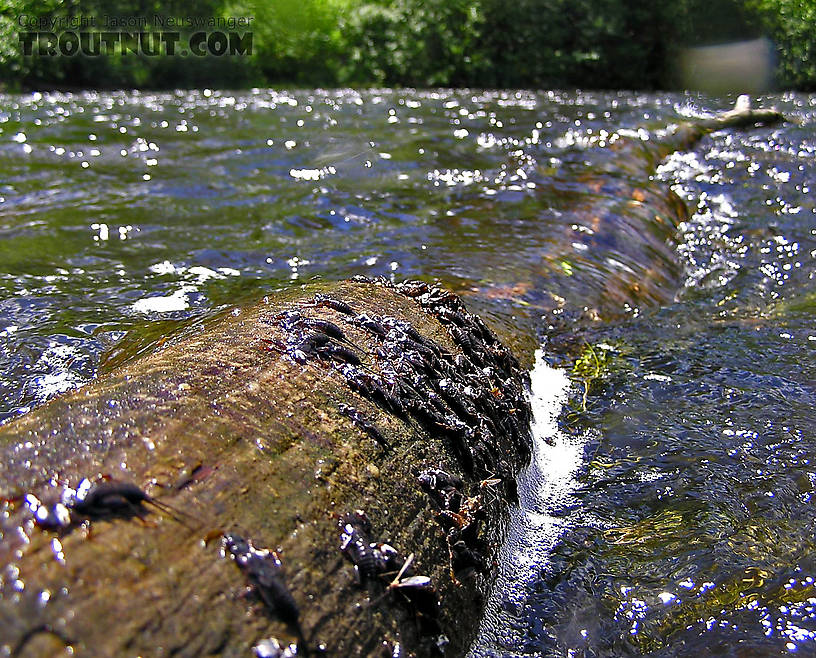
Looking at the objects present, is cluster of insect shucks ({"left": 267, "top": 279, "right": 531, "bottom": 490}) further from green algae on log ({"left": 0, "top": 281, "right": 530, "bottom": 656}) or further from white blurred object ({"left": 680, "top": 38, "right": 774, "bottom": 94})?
white blurred object ({"left": 680, "top": 38, "right": 774, "bottom": 94})

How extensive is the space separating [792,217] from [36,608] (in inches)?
272

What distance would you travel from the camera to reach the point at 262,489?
5.43ft

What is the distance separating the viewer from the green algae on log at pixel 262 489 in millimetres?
1322

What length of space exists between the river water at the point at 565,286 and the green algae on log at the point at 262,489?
0.45m

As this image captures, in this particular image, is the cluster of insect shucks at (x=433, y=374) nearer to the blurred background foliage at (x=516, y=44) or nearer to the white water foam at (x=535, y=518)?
the white water foam at (x=535, y=518)

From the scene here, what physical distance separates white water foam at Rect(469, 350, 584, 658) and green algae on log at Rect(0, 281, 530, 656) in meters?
0.11

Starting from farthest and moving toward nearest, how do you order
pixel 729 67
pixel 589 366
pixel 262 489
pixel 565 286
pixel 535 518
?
1. pixel 729 67
2. pixel 565 286
3. pixel 589 366
4. pixel 535 518
5. pixel 262 489

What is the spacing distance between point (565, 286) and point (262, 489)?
133 inches

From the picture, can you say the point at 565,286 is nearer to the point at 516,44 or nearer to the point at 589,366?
the point at 589,366

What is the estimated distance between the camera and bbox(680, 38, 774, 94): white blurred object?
14.8 m

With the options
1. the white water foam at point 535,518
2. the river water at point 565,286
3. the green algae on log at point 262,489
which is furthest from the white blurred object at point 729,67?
the green algae on log at point 262,489

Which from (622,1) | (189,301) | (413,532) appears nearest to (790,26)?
(622,1)

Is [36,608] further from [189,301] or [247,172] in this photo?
[247,172]

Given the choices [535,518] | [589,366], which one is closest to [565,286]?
[589,366]
